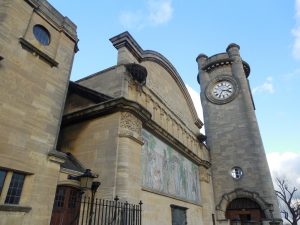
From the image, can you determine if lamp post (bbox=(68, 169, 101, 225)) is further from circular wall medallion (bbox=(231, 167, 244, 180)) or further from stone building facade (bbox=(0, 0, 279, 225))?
circular wall medallion (bbox=(231, 167, 244, 180))

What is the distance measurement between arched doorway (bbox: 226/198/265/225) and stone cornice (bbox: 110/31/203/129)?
848 cm

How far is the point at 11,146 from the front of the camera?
28.4 feet

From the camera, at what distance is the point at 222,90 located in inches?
1093

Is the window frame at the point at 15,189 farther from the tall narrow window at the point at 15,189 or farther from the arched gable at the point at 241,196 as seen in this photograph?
the arched gable at the point at 241,196

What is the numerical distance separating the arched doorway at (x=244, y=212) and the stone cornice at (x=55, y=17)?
19048mm

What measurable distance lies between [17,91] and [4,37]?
7.28 feet

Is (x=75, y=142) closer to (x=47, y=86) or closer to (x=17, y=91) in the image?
(x=47, y=86)

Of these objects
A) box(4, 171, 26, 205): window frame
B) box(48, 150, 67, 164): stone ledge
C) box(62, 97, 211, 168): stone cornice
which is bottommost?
box(4, 171, 26, 205): window frame

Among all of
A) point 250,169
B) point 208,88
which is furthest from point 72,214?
point 208,88

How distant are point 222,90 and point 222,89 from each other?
0.43ft

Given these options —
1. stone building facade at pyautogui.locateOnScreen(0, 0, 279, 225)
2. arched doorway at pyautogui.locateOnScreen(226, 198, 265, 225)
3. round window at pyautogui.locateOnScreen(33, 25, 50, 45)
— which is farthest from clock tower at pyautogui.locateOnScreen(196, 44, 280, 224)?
round window at pyautogui.locateOnScreen(33, 25, 50, 45)

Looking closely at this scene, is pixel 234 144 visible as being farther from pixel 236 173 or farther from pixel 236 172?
pixel 236 173

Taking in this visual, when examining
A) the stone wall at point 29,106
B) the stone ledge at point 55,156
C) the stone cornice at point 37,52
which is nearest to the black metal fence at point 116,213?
the stone wall at point 29,106

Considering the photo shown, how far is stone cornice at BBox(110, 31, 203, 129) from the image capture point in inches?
616
